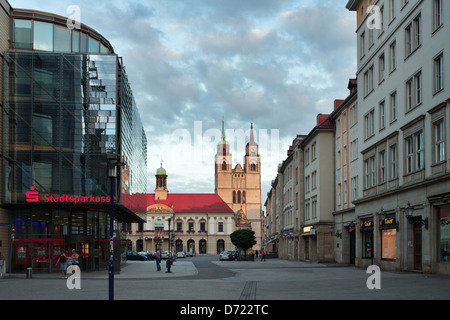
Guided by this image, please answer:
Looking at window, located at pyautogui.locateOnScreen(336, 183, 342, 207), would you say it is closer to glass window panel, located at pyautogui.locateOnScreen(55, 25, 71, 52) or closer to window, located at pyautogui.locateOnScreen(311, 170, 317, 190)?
window, located at pyautogui.locateOnScreen(311, 170, 317, 190)

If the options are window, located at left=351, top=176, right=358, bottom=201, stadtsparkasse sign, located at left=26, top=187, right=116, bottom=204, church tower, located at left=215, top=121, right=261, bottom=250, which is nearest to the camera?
stadtsparkasse sign, located at left=26, top=187, right=116, bottom=204

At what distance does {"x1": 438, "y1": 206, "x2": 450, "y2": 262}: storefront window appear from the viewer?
86.1 ft

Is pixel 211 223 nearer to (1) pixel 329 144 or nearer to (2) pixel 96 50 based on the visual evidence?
(1) pixel 329 144

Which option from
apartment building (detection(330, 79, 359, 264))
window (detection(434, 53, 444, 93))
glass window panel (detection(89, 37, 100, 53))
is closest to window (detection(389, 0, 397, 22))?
window (detection(434, 53, 444, 93))

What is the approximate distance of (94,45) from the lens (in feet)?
144

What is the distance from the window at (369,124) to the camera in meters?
38.6

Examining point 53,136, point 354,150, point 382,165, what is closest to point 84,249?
point 53,136

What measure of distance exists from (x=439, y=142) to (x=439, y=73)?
132 inches

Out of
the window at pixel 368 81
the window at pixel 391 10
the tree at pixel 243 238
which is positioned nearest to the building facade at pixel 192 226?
the tree at pixel 243 238

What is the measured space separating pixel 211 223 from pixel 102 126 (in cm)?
10525

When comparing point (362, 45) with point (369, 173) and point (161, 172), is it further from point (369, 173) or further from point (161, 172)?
point (161, 172)

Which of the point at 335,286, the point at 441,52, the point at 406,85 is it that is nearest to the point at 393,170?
the point at 406,85

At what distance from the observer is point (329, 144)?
54250 millimetres
